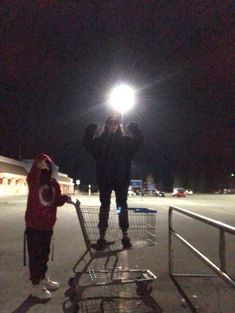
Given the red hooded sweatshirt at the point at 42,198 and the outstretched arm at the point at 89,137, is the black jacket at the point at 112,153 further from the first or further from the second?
the red hooded sweatshirt at the point at 42,198

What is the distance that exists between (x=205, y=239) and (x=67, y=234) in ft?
11.9

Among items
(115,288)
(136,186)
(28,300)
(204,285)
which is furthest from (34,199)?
(136,186)

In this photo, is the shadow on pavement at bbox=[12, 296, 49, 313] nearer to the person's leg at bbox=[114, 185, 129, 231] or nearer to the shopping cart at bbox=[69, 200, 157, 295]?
the shopping cart at bbox=[69, 200, 157, 295]

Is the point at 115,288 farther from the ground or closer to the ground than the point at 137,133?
closer to the ground

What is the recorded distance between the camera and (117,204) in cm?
728

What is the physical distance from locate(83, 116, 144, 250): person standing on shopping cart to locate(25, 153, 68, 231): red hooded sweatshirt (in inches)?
31.1

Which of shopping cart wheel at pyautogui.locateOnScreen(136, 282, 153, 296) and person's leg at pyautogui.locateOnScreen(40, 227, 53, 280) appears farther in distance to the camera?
shopping cart wheel at pyautogui.locateOnScreen(136, 282, 153, 296)

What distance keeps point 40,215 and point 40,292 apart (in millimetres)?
913

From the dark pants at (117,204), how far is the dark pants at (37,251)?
2.46 feet

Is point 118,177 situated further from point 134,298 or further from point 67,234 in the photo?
point 67,234

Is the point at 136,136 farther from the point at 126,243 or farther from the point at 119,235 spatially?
the point at 126,243

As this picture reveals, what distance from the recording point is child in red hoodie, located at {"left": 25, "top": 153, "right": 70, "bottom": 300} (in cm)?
658

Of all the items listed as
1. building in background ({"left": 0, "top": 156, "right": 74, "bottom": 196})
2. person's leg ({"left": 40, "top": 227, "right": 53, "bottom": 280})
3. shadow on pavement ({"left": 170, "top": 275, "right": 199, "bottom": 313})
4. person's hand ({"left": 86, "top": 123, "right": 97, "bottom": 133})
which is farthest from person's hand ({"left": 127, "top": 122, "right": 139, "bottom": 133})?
building in background ({"left": 0, "top": 156, "right": 74, "bottom": 196})

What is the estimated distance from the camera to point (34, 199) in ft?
21.7
